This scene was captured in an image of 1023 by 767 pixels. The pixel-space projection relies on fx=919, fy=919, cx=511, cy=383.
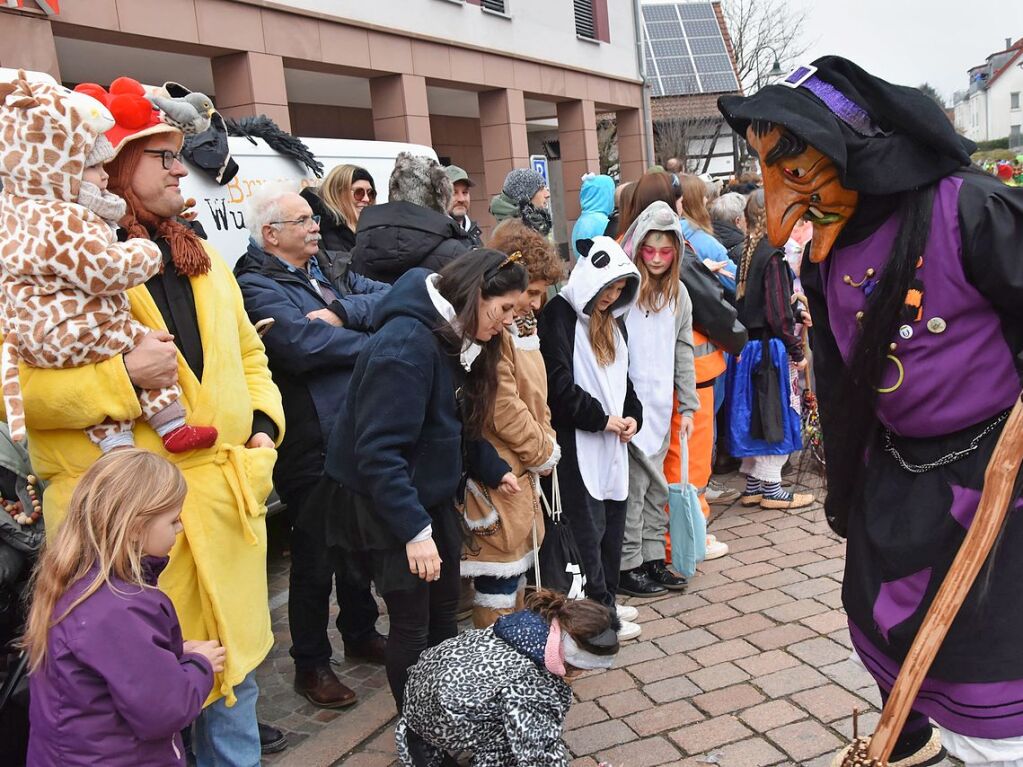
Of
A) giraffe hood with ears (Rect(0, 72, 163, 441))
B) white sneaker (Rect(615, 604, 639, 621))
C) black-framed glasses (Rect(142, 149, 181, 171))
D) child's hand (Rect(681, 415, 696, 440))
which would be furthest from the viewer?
child's hand (Rect(681, 415, 696, 440))

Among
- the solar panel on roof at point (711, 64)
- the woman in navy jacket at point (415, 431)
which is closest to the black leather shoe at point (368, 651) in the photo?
the woman in navy jacket at point (415, 431)

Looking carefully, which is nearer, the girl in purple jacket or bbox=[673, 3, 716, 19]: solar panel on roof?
the girl in purple jacket

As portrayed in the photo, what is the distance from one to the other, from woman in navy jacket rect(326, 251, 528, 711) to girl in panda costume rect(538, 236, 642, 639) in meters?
0.86

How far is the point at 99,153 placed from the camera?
242 cm

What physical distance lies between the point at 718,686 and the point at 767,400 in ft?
8.23

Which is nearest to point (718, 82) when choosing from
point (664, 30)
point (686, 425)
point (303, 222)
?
point (664, 30)

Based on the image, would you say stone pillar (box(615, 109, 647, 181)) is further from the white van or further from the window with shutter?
the white van

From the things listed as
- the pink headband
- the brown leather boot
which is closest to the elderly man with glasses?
the brown leather boot

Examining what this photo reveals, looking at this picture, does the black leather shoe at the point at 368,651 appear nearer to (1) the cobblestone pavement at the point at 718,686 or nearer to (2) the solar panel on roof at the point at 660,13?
(1) the cobblestone pavement at the point at 718,686

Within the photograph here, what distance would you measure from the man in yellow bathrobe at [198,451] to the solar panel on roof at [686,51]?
83.3ft

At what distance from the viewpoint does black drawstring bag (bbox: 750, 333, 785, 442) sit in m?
5.70

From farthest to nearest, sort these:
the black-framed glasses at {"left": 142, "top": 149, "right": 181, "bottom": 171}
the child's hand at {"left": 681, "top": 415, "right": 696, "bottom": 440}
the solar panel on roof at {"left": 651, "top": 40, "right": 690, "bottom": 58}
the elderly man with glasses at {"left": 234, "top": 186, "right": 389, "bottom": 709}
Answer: the solar panel on roof at {"left": 651, "top": 40, "right": 690, "bottom": 58} < the child's hand at {"left": 681, "top": 415, "right": 696, "bottom": 440} < the elderly man with glasses at {"left": 234, "top": 186, "right": 389, "bottom": 709} < the black-framed glasses at {"left": 142, "top": 149, "right": 181, "bottom": 171}

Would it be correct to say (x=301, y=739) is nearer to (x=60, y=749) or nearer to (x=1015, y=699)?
(x=60, y=749)

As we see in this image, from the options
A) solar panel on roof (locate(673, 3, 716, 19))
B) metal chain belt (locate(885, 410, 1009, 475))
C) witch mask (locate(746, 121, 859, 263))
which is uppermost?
solar panel on roof (locate(673, 3, 716, 19))
